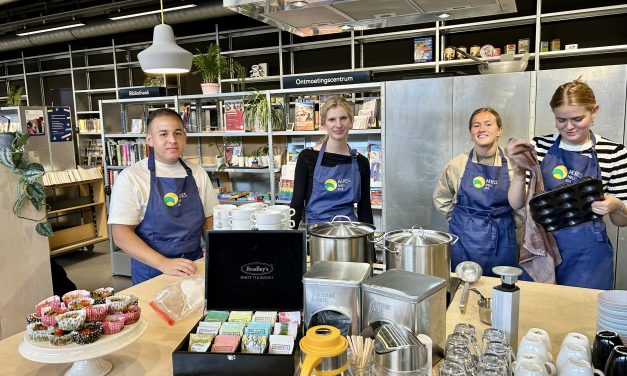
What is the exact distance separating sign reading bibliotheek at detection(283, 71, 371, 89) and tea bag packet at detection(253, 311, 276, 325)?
3.04 metres

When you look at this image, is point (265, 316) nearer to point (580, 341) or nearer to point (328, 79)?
point (580, 341)

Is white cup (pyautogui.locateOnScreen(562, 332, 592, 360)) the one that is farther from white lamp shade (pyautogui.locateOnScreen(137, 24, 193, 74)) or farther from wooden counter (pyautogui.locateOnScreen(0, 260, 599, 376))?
white lamp shade (pyautogui.locateOnScreen(137, 24, 193, 74))

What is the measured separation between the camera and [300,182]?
2.83m

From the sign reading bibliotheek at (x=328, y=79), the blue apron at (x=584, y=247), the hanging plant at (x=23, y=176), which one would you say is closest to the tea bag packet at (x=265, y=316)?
the blue apron at (x=584, y=247)

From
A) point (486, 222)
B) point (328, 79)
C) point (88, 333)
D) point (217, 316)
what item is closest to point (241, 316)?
point (217, 316)

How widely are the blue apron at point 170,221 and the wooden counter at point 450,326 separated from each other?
0.41 metres

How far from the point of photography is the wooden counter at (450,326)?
133 cm

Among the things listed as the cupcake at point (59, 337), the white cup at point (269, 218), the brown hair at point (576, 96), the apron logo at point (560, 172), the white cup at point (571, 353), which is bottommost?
the cupcake at point (59, 337)

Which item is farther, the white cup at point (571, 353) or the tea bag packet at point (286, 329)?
the tea bag packet at point (286, 329)

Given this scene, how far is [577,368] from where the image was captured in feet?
3.05

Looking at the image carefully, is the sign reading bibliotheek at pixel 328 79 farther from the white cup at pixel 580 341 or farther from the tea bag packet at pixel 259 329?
the white cup at pixel 580 341

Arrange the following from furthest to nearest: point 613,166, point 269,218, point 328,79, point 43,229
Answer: point 328,79, point 43,229, point 613,166, point 269,218

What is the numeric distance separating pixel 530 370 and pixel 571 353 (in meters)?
0.16

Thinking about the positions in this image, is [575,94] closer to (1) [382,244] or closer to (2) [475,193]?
(2) [475,193]
